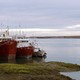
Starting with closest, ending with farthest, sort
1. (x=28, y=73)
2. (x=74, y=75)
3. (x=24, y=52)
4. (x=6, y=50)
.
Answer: (x=28, y=73) → (x=74, y=75) → (x=6, y=50) → (x=24, y=52)

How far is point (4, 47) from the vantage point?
2660 inches

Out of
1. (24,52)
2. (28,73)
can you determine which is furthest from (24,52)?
(28,73)

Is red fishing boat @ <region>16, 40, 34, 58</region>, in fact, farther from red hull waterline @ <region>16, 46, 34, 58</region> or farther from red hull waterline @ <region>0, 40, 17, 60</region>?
red hull waterline @ <region>0, 40, 17, 60</region>

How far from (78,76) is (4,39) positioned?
113 feet

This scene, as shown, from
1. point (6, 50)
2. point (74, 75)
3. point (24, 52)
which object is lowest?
point (74, 75)

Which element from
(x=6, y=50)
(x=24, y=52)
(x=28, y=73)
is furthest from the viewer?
(x=24, y=52)

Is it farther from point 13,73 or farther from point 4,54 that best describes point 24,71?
point 4,54

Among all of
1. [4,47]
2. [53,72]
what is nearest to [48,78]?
[53,72]

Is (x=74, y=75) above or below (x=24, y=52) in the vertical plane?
below

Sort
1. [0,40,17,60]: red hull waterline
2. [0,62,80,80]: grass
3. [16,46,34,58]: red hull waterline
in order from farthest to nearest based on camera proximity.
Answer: [16,46,34,58]: red hull waterline
[0,40,17,60]: red hull waterline
[0,62,80,80]: grass

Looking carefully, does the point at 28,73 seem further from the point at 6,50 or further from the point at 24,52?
the point at 24,52

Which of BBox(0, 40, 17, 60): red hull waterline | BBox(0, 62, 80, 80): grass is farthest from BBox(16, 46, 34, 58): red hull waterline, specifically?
BBox(0, 62, 80, 80): grass

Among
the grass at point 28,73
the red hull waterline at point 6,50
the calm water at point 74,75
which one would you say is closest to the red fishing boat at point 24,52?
the red hull waterline at point 6,50

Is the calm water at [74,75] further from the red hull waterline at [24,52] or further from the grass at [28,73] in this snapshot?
the red hull waterline at [24,52]
